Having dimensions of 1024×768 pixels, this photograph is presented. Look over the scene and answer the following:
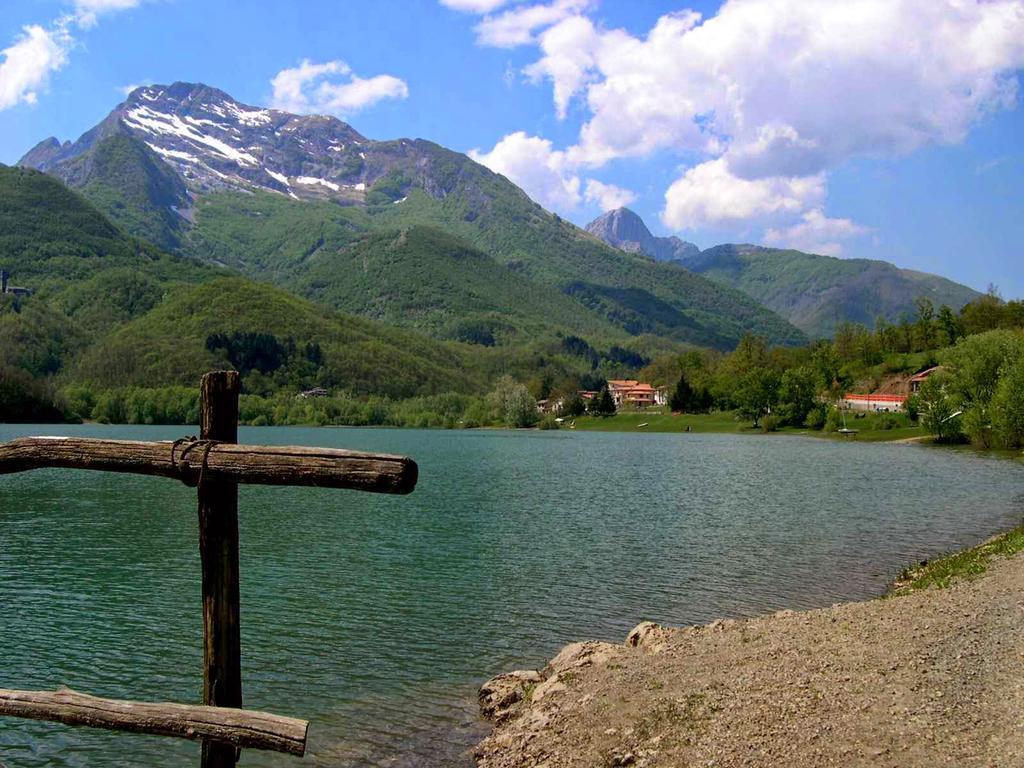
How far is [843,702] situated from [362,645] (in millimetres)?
14350

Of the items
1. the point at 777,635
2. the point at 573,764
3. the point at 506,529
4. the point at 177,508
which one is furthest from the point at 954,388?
the point at 573,764

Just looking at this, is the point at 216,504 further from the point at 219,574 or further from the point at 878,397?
the point at 878,397

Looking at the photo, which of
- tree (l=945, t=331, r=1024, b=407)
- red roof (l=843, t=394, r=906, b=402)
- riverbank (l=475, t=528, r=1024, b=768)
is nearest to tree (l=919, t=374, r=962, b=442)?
tree (l=945, t=331, r=1024, b=407)

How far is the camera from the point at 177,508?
192ft

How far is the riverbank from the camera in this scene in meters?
12.1

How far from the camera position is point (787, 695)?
14.2 metres

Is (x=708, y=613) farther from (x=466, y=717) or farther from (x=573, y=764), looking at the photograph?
(x=573, y=764)

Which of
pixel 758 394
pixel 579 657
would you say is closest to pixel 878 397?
pixel 758 394

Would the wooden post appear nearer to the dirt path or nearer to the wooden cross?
the wooden cross

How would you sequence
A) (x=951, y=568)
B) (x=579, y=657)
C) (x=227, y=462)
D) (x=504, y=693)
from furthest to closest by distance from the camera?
(x=951, y=568), (x=579, y=657), (x=504, y=693), (x=227, y=462)

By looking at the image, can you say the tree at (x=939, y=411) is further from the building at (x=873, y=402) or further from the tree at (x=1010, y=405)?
the building at (x=873, y=402)

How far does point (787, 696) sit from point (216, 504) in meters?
10.4

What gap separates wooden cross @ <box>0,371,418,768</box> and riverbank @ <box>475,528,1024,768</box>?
273 inches

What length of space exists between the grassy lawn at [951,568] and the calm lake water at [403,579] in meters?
1.62
